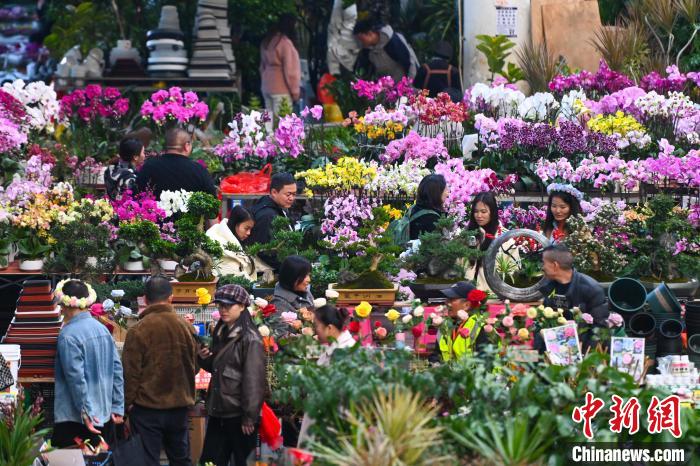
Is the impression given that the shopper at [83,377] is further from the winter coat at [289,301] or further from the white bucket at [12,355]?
the winter coat at [289,301]

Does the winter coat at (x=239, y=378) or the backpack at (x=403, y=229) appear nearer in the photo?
the winter coat at (x=239, y=378)

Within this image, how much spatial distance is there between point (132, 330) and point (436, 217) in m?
3.36

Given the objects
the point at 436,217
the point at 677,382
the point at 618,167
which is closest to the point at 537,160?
the point at 618,167

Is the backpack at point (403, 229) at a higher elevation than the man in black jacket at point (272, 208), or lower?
lower

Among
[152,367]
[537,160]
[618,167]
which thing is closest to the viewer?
[152,367]

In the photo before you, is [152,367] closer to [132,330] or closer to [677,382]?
[132,330]

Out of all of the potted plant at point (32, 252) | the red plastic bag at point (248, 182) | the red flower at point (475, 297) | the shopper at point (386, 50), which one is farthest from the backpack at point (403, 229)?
the shopper at point (386, 50)

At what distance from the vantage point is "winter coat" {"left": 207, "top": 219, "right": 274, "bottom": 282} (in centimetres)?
1091

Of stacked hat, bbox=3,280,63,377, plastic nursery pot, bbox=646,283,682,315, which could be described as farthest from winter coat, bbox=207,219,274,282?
plastic nursery pot, bbox=646,283,682,315

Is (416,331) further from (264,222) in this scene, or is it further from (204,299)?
(264,222)

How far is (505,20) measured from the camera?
723 inches

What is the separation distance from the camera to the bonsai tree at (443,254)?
10492mm

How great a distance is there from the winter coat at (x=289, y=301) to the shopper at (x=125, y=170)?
3.30 meters

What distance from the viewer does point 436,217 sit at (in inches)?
456
